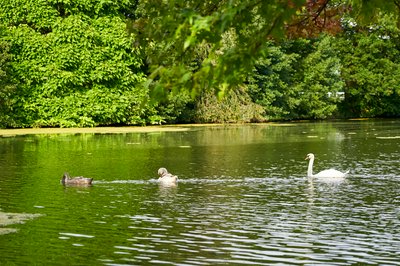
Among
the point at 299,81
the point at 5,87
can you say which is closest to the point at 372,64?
the point at 299,81

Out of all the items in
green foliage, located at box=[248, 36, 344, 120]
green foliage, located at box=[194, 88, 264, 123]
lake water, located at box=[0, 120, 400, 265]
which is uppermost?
green foliage, located at box=[248, 36, 344, 120]

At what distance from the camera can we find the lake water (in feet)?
A: 41.8

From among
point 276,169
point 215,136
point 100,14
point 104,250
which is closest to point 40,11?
point 100,14

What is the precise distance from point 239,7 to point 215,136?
3434 cm

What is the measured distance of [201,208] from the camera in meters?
17.2

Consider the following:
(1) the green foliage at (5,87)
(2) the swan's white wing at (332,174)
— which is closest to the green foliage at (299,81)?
(1) the green foliage at (5,87)

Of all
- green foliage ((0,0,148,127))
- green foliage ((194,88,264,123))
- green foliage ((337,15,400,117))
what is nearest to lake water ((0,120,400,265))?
green foliage ((0,0,148,127))

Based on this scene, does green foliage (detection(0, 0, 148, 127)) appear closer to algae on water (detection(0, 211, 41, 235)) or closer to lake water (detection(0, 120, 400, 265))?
lake water (detection(0, 120, 400, 265))

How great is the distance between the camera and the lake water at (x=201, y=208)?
12750 millimetres

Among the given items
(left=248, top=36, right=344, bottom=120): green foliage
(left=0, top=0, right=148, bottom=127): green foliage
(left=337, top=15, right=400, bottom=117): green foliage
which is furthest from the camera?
(left=337, top=15, right=400, bottom=117): green foliage

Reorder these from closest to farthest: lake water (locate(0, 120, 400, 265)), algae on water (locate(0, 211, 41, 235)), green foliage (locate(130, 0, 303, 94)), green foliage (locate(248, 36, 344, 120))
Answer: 1. green foliage (locate(130, 0, 303, 94))
2. lake water (locate(0, 120, 400, 265))
3. algae on water (locate(0, 211, 41, 235))
4. green foliage (locate(248, 36, 344, 120))

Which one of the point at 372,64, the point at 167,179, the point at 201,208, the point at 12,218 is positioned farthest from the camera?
the point at 372,64

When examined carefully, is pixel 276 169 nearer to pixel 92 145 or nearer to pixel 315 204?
pixel 315 204

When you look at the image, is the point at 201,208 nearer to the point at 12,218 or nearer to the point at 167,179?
the point at 12,218
